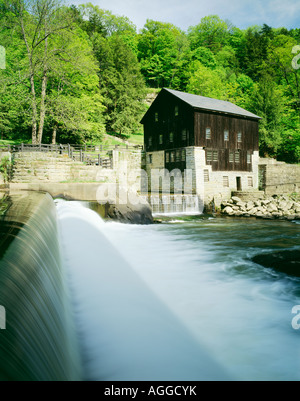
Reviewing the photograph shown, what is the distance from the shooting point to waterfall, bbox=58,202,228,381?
3170 millimetres

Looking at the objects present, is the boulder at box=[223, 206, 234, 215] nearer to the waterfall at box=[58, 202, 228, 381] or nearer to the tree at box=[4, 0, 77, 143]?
the tree at box=[4, 0, 77, 143]

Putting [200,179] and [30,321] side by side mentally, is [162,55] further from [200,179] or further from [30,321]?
[30,321]

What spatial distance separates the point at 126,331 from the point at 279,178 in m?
30.0

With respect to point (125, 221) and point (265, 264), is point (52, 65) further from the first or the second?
point (265, 264)

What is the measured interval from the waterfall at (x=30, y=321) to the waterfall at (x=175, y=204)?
16.0 meters

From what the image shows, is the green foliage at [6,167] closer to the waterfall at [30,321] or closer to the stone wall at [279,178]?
the waterfall at [30,321]

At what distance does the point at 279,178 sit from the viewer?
29.9 m

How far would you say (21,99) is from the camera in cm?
2248

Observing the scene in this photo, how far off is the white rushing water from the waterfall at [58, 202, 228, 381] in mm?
12

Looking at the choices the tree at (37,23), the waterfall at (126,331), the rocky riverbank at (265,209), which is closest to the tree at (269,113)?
the rocky riverbank at (265,209)

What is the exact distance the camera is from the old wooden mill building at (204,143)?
84.0 ft

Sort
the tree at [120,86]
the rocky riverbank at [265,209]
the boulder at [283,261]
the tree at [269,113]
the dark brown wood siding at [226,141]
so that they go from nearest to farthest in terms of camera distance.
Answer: the boulder at [283,261] → the rocky riverbank at [265,209] → the dark brown wood siding at [226,141] → the tree at [269,113] → the tree at [120,86]

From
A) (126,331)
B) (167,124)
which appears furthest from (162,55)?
(126,331)

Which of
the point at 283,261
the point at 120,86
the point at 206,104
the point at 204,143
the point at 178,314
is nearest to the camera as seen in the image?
the point at 178,314
